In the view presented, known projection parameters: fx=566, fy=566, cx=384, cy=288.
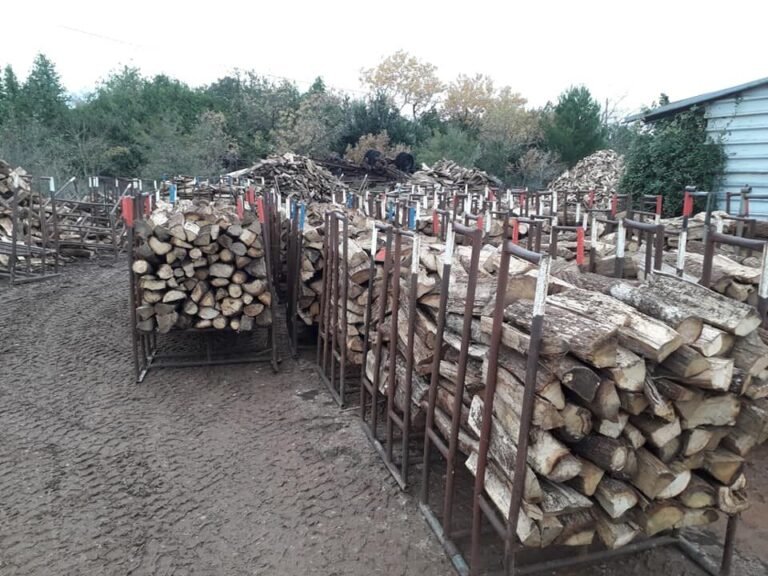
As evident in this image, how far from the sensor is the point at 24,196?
10852mm

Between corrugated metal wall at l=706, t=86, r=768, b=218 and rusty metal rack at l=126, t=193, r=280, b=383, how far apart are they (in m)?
7.36

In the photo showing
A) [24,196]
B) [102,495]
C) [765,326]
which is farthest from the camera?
[24,196]

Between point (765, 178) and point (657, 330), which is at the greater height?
point (765, 178)

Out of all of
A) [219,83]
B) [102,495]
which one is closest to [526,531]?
[102,495]

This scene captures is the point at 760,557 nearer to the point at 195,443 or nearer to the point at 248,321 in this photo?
the point at 195,443

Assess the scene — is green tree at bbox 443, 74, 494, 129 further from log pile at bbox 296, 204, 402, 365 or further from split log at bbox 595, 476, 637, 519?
split log at bbox 595, 476, 637, 519

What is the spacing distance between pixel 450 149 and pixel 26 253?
70.6ft

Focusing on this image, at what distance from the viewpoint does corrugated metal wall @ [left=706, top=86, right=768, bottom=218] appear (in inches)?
355

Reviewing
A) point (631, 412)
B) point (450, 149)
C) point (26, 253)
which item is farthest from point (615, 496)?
point (450, 149)

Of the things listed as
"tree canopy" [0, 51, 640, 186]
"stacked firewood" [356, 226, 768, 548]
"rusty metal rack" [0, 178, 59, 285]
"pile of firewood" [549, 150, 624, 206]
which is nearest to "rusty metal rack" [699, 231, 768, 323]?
"stacked firewood" [356, 226, 768, 548]

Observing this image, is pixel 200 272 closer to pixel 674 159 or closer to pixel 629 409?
A: pixel 629 409

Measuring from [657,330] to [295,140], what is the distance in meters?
25.3

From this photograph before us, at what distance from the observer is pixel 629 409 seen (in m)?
2.21

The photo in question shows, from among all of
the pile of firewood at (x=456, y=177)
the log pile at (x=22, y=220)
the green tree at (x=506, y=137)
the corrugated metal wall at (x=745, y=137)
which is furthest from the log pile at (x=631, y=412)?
the green tree at (x=506, y=137)
